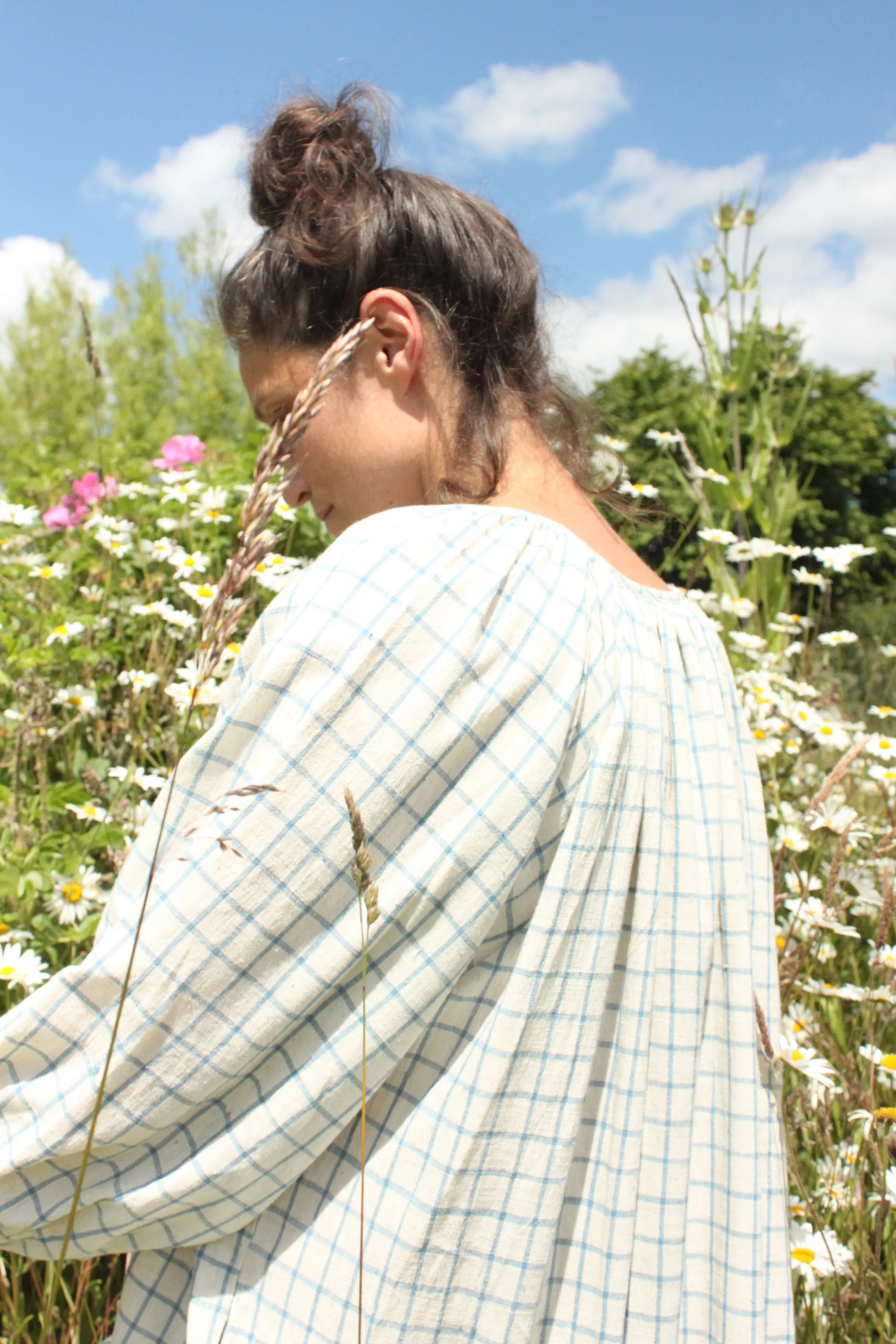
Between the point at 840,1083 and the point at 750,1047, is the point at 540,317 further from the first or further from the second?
the point at 840,1083

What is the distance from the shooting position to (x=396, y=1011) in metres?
0.85

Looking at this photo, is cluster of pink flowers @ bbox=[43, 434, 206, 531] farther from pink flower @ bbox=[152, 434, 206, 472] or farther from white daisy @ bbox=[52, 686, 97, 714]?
white daisy @ bbox=[52, 686, 97, 714]

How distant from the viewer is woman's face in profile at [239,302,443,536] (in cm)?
124

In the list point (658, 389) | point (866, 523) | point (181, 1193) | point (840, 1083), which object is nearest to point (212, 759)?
point (181, 1193)

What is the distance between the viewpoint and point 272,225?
143 centimetres

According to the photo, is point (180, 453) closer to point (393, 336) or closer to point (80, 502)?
point (80, 502)

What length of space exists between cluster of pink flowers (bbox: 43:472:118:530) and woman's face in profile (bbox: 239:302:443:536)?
1.33 metres

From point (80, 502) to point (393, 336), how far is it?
5.90 ft

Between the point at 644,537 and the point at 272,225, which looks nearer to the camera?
the point at 272,225

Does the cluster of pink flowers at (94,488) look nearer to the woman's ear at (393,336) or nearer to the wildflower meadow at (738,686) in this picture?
the wildflower meadow at (738,686)

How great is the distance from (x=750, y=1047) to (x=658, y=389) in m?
12.1

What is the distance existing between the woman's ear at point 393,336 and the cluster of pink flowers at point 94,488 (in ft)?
4.11

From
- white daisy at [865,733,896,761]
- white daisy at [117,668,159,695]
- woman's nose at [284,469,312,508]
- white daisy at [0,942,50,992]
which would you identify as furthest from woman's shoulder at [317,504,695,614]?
white daisy at [865,733,896,761]

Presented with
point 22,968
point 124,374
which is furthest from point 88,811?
point 124,374
